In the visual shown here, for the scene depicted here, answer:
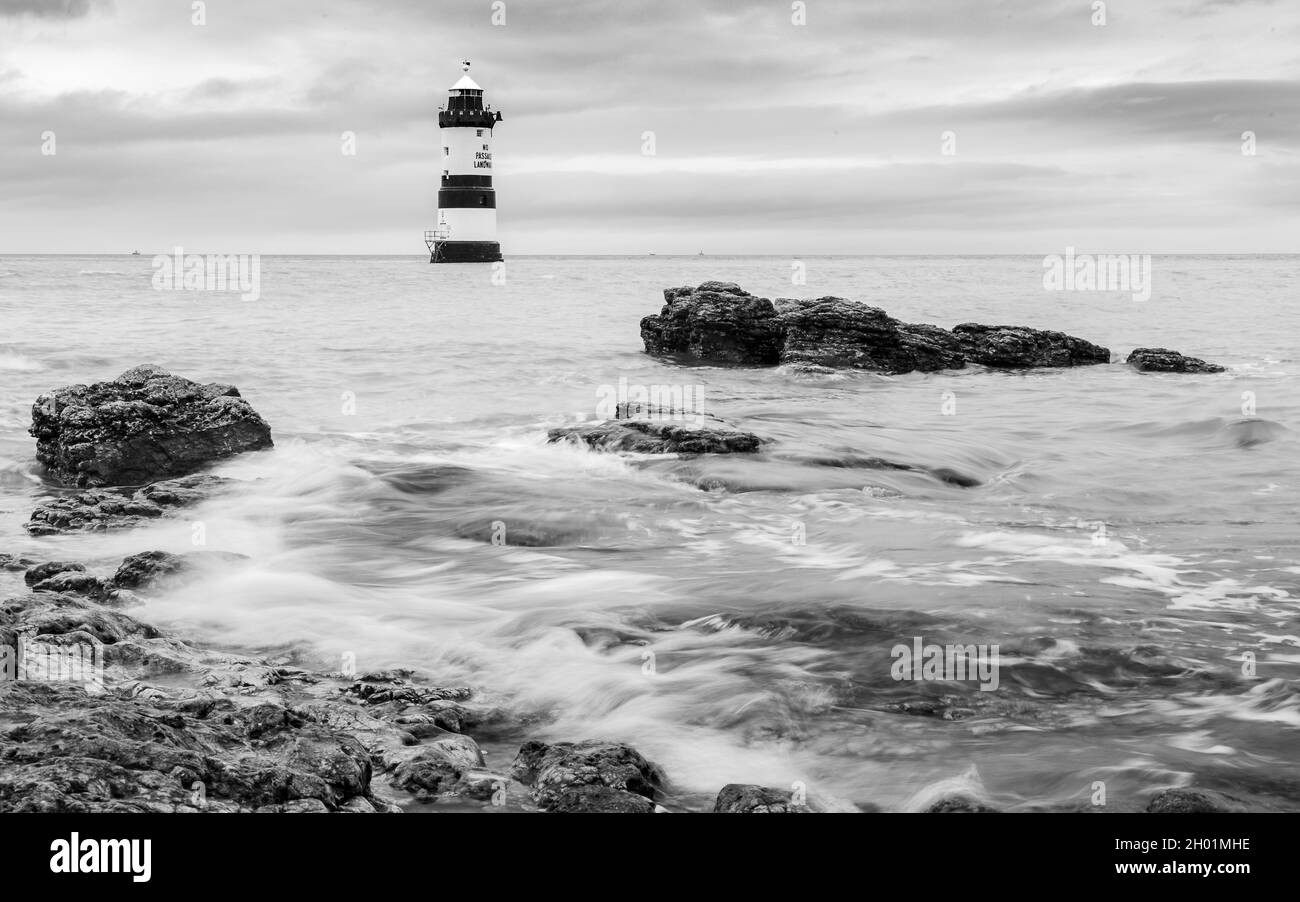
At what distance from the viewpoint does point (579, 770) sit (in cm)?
507

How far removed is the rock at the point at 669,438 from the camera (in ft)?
44.9

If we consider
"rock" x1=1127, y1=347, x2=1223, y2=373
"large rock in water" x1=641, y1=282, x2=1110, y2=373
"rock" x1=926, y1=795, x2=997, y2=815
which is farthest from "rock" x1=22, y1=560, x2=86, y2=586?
"rock" x1=1127, y1=347, x2=1223, y2=373

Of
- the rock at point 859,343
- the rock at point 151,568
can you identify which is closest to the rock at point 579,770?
the rock at point 151,568

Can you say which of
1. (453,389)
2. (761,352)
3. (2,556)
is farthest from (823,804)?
(761,352)

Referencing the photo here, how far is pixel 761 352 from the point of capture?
1049 inches

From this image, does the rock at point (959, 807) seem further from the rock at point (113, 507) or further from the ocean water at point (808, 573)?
the rock at point (113, 507)

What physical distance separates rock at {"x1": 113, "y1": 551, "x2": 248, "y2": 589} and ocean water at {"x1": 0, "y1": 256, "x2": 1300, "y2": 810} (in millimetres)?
268

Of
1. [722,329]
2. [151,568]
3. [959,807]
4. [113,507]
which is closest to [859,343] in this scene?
[722,329]

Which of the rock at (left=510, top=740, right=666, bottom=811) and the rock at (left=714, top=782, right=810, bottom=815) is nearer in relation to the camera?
the rock at (left=714, top=782, right=810, bottom=815)

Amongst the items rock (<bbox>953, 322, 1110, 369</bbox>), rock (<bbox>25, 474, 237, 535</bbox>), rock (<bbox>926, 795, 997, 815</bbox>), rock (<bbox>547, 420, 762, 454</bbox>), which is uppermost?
rock (<bbox>953, 322, 1110, 369</bbox>)

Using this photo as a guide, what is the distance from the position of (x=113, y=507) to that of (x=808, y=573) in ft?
21.7

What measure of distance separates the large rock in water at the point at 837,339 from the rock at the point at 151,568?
17.9 meters

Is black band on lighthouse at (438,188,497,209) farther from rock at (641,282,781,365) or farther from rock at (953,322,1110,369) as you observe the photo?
rock at (953,322,1110,369)

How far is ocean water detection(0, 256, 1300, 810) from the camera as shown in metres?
6.16
